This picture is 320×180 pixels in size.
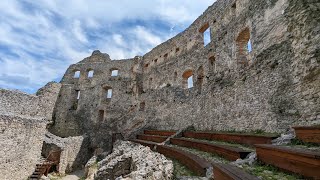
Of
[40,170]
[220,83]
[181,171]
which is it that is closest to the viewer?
[181,171]

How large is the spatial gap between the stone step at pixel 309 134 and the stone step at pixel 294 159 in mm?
799

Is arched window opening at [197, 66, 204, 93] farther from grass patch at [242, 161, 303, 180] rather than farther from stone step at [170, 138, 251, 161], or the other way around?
grass patch at [242, 161, 303, 180]

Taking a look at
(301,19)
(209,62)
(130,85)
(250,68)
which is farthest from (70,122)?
(301,19)

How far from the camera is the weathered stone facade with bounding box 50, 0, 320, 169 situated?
4922mm

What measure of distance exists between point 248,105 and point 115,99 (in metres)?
16.1

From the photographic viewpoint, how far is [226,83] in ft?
32.6

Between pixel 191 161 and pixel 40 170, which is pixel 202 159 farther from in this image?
pixel 40 170

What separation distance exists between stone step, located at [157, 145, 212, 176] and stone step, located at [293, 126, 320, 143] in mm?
1709

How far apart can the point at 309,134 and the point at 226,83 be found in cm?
632

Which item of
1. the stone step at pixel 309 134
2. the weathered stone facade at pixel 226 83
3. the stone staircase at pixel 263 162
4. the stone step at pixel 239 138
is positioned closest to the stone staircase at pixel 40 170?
the weathered stone facade at pixel 226 83

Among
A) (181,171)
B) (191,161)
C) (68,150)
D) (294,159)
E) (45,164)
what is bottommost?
(45,164)

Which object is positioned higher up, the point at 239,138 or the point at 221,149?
the point at 239,138

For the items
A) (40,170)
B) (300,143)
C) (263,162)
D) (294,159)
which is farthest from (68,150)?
(294,159)

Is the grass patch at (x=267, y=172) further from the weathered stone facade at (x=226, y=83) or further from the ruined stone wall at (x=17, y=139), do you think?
the ruined stone wall at (x=17, y=139)
